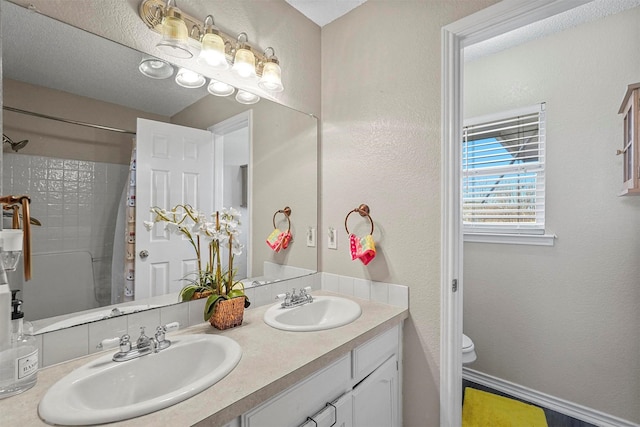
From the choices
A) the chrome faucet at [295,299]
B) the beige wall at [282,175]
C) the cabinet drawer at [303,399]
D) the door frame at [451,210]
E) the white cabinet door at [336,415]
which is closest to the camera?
the cabinet drawer at [303,399]

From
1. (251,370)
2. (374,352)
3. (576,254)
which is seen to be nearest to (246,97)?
(251,370)

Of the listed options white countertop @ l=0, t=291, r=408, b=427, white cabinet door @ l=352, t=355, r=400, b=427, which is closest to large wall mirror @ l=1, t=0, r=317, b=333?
white countertop @ l=0, t=291, r=408, b=427

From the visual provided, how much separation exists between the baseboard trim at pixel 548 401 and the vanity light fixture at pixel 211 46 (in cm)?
262

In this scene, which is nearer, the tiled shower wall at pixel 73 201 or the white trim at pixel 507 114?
the tiled shower wall at pixel 73 201

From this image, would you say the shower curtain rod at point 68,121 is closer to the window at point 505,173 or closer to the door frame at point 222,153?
the door frame at point 222,153

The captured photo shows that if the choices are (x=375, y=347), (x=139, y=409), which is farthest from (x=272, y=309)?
(x=139, y=409)

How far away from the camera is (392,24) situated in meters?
1.57

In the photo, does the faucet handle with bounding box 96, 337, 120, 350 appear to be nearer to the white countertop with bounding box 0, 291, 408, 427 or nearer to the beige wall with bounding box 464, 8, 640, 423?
the white countertop with bounding box 0, 291, 408, 427

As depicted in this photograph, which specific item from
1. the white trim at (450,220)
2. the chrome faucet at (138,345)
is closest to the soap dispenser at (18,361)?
the chrome faucet at (138,345)

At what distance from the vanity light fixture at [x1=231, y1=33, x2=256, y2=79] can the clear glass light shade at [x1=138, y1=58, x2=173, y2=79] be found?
29 cm

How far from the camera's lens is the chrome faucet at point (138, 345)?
953mm

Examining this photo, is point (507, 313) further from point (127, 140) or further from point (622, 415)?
point (127, 140)

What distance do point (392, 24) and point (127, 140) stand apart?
1333mm

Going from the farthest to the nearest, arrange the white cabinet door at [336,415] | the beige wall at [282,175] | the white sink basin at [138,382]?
the beige wall at [282,175]
the white cabinet door at [336,415]
the white sink basin at [138,382]
